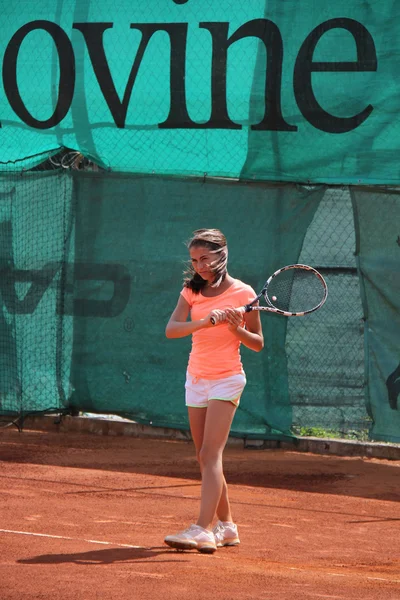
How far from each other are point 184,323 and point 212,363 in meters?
0.27

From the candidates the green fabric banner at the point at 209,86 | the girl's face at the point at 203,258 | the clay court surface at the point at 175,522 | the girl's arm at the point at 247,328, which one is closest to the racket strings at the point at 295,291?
the green fabric banner at the point at 209,86

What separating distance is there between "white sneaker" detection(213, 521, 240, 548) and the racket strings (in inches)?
89.3

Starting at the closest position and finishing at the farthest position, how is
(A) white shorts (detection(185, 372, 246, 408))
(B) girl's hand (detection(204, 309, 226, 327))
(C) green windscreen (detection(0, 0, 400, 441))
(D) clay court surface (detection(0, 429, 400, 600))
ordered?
(D) clay court surface (detection(0, 429, 400, 600)) → (B) girl's hand (detection(204, 309, 226, 327)) → (A) white shorts (detection(185, 372, 246, 408)) → (C) green windscreen (detection(0, 0, 400, 441))

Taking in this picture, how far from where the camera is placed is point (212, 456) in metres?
5.62

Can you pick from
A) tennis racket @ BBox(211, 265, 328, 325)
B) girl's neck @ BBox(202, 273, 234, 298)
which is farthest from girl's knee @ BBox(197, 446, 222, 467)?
tennis racket @ BBox(211, 265, 328, 325)

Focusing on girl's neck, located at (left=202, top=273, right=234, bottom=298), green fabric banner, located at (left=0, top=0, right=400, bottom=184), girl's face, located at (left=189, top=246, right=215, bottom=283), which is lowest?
girl's neck, located at (left=202, top=273, right=234, bottom=298)

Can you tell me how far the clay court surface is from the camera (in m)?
4.94

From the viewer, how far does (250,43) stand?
9578mm

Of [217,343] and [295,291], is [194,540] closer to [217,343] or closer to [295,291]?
[217,343]

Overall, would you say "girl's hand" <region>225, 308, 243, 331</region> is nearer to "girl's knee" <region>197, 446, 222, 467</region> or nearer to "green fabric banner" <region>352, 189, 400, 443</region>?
"girl's knee" <region>197, 446, 222, 467</region>

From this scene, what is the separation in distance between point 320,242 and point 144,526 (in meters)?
3.73

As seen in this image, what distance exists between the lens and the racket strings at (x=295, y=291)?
7965 millimetres

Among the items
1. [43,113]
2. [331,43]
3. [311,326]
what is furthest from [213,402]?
[43,113]

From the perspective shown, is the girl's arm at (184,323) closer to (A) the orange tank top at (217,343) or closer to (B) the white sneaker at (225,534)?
(A) the orange tank top at (217,343)
